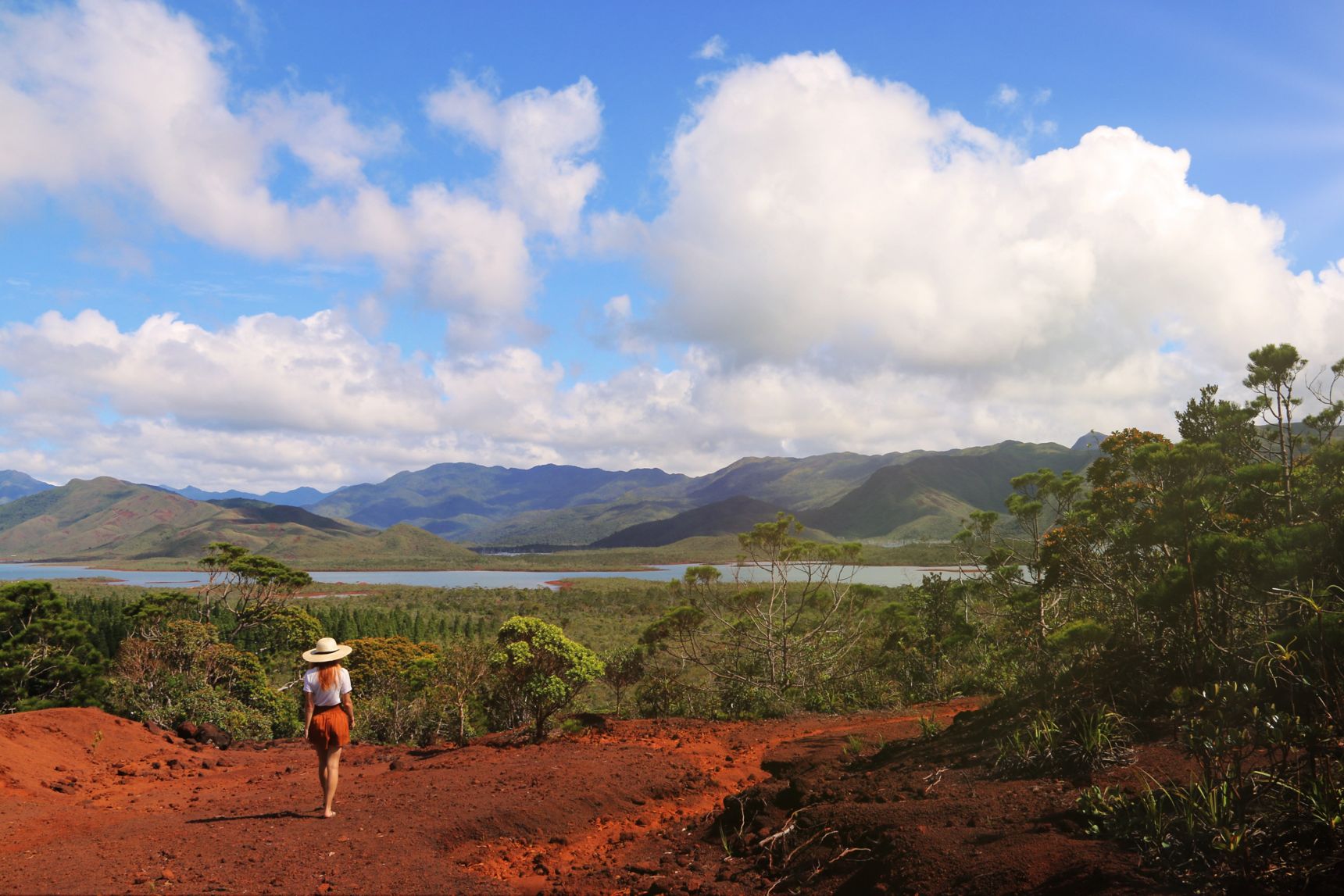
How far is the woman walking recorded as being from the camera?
6.43m

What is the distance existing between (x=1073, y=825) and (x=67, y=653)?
49.3 feet

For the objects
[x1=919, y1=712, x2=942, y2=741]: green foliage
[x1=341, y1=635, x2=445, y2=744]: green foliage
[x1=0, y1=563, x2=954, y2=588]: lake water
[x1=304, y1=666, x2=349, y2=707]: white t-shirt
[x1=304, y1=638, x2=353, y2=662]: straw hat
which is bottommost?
[x1=0, y1=563, x2=954, y2=588]: lake water

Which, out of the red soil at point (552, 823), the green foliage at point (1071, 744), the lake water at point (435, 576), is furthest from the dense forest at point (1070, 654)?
the lake water at point (435, 576)

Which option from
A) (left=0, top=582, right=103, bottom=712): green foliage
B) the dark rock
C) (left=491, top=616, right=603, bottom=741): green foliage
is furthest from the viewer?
(left=0, top=582, right=103, bottom=712): green foliage

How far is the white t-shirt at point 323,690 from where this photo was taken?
21.6ft

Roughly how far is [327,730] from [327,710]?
22cm

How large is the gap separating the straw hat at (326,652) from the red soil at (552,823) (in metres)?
1.36

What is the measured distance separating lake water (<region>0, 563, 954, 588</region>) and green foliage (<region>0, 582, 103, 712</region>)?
81961 mm

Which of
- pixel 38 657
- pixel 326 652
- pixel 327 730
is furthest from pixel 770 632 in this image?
pixel 38 657

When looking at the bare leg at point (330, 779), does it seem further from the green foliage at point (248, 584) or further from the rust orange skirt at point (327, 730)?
the green foliage at point (248, 584)

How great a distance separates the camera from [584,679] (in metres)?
10.3

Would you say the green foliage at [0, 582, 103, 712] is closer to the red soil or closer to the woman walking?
the red soil

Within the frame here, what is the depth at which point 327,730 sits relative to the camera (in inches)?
254

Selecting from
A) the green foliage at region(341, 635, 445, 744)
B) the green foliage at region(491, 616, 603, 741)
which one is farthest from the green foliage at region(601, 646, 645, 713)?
the green foliage at region(491, 616, 603, 741)
